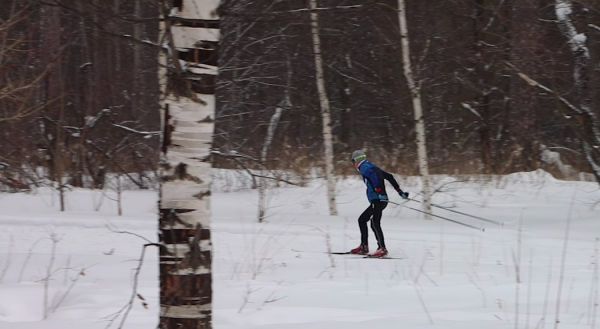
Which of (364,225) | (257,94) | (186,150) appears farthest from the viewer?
(257,94)

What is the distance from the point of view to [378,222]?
33.6ft

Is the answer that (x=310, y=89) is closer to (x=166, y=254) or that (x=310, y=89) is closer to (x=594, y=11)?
(x=594, y=11)

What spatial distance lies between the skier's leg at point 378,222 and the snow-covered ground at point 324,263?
30 centimetres

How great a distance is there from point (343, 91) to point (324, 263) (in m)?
18.7

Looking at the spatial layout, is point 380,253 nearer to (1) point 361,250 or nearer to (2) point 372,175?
(1) point 361,250

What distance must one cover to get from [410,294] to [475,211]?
8.85 metres

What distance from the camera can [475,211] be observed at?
1570 cm

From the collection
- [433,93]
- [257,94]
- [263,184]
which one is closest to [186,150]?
[263,184]

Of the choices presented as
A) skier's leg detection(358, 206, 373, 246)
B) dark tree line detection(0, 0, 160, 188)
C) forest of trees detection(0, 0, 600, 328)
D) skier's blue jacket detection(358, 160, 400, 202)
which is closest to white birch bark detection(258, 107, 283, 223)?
forest of trees detection(0, 0, 600, 328)

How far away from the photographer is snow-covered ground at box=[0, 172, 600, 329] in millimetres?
6160

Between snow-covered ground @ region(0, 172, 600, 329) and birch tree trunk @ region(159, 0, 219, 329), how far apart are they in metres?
0.89

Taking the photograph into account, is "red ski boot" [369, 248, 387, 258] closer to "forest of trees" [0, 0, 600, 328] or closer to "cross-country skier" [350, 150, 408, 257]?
"cross-country skier" [350, 150, 408, 257]

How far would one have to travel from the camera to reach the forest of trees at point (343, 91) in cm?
1443

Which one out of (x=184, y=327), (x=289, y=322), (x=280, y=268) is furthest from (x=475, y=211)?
(x=184, y=327)
